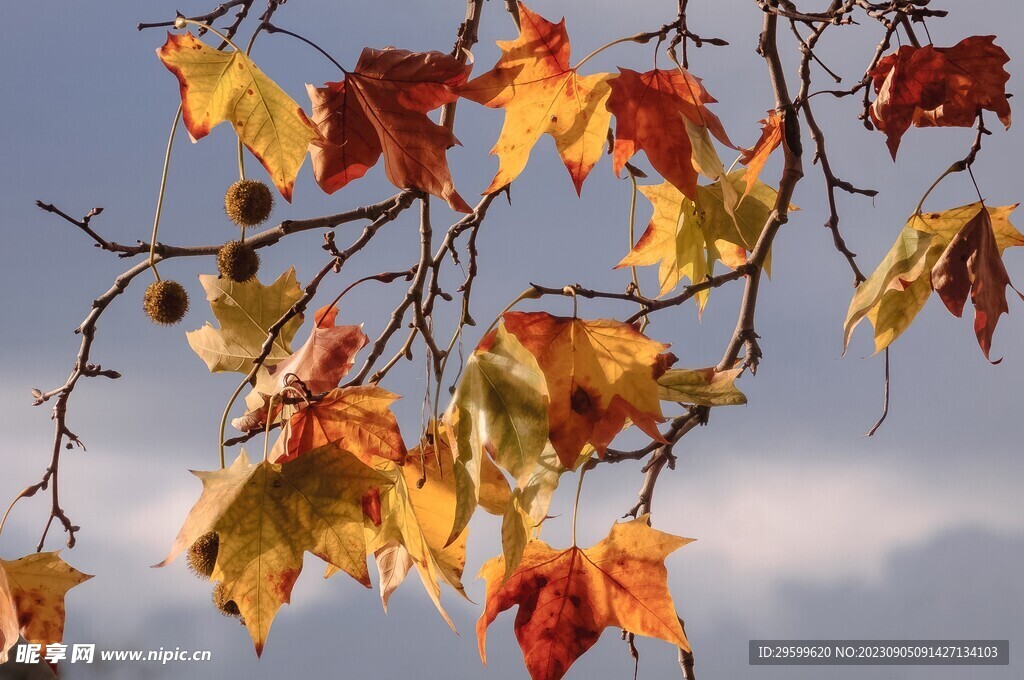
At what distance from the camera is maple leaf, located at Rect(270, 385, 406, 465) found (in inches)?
39.7

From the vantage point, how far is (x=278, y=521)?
1005mm

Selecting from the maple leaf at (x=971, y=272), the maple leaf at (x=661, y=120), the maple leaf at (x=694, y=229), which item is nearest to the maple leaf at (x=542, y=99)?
the maple leaf at (x=661, y=120)

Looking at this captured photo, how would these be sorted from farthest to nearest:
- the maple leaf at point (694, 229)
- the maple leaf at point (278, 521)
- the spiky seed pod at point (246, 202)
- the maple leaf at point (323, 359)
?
1. the maple leaf at point (694, 229)
2. the spiky seed pod at point (246, 202)
3. the maple leaf at point (323, 359)
4. the maple leaf at point (278, 521)

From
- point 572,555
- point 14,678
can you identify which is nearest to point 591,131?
point 572,555

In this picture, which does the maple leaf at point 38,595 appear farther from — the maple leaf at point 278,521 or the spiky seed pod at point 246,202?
the spiky seed pod at point 246,202

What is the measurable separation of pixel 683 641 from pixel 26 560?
0.84 meters

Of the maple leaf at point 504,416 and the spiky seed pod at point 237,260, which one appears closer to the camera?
the maple leaf at point 504,416

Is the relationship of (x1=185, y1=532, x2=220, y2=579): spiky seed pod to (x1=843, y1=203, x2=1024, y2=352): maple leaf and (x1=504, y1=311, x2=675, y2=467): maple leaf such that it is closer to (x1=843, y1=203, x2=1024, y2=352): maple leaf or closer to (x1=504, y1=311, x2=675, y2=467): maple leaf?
(x1=504, y1=311, x2=675, y2=467): maple leaf

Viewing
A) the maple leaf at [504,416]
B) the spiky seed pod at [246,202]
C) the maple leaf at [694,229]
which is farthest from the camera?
the maple leaf at [694,229]

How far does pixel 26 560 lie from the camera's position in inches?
49.2

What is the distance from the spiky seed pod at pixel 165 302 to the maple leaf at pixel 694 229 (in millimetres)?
574

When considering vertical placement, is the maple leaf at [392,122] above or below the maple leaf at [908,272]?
above

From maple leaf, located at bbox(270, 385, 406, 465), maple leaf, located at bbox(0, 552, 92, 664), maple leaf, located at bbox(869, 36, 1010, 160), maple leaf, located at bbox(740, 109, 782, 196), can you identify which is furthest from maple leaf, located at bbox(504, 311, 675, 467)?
maple leaf, located at bbox(0, 552, 92, 664)

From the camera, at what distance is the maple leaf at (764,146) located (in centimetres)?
124
